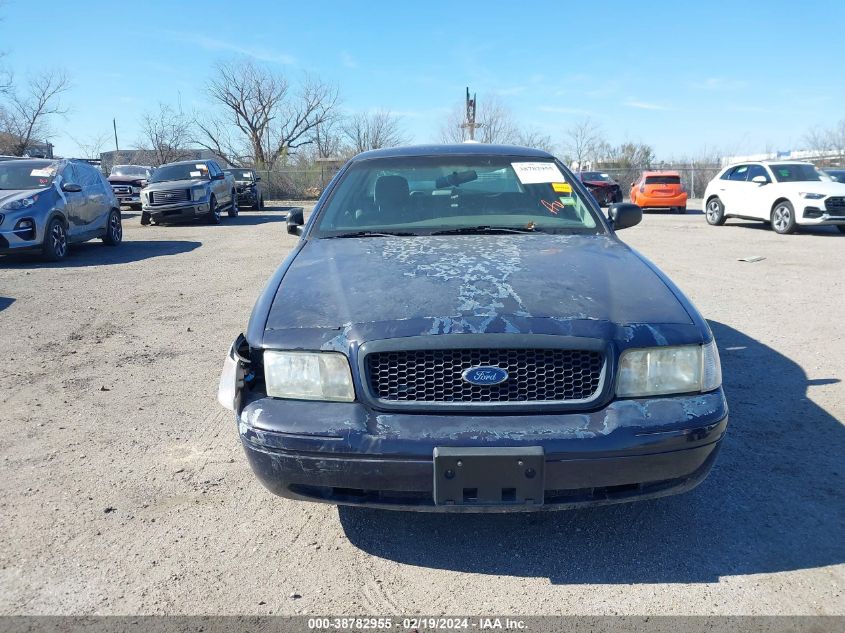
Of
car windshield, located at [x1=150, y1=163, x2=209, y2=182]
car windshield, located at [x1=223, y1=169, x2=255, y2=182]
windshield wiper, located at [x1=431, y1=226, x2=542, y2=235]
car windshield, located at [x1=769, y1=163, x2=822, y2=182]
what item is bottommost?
windshield wiper, located at [x1=431, y1=226, x2=542, y2=235]

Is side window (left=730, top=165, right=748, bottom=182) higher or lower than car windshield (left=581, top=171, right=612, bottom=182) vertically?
lower

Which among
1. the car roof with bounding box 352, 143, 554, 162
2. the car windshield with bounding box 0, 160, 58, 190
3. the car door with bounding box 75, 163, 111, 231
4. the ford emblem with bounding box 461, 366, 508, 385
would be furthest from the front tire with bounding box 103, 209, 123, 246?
the ford emblem with bounding box 461, 366, 508, 385

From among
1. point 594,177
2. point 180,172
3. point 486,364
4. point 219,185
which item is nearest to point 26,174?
point 180,172

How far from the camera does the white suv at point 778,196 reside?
43.7 feet

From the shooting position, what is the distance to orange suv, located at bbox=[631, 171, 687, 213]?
872 inches

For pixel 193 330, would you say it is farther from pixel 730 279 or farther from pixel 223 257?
pixel 730 279

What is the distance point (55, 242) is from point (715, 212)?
1483cm

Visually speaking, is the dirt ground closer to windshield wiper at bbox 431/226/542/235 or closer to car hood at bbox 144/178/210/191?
windshield wiper at bbox 431/226/542/235

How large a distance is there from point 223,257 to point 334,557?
915 centimetres

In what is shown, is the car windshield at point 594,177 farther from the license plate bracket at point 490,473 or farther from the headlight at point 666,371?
the license plate bracket at point 490,473

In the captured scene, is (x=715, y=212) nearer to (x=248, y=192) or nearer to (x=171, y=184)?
(x=171, y=184)

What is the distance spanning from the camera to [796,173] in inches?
573

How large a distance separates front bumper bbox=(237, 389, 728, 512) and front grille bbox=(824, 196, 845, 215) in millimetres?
13286

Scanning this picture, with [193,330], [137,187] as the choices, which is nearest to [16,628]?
[193,330]
